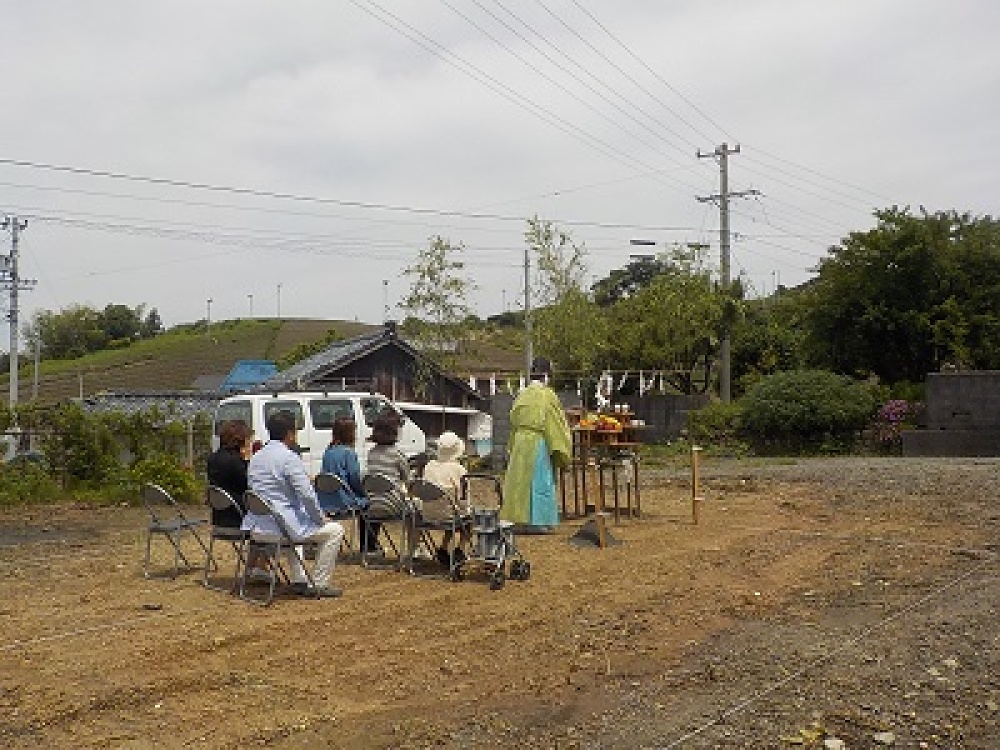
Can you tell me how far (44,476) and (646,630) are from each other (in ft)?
38.0

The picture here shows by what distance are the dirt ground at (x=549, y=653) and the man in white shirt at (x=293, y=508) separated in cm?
26

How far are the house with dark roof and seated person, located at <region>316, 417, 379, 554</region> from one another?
1584 cm

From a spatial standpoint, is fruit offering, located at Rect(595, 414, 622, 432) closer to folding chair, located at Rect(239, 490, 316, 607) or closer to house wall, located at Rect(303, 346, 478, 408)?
folding chair, located at Rect(239, 490, 316, 607)

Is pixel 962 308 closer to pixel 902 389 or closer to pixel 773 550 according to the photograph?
pixel 902 389

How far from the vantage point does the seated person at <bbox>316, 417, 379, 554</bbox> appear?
933cm

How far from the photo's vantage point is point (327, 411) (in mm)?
14938

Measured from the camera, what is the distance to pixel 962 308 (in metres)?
26.6

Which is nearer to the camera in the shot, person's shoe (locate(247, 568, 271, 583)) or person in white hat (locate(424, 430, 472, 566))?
person's shoe (locate(247, 568, 271, 583))

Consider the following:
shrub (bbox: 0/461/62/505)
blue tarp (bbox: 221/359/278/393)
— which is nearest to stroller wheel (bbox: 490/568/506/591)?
shrub (bbox: 0/461/62/505)

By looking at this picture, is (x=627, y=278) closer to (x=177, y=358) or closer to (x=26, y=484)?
(x=177, y=358)

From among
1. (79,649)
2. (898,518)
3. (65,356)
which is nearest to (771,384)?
(898,518)

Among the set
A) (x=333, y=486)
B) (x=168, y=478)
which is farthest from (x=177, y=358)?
(x=333, y=486)

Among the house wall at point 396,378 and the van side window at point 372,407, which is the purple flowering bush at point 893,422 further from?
the van side window at point 372,407

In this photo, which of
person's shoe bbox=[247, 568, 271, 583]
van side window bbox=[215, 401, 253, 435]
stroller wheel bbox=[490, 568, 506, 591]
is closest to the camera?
stroller wheel bbox=[490, 568, 506, 591]
